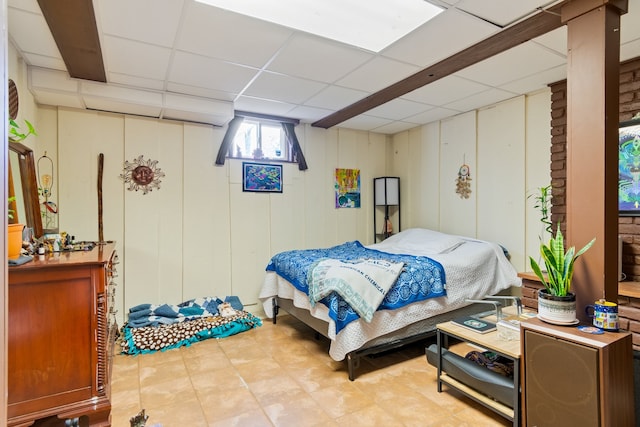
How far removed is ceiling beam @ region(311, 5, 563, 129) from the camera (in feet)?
6.96

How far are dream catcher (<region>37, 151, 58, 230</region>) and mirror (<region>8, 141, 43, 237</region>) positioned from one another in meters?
0.57

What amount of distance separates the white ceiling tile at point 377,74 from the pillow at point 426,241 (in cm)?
174

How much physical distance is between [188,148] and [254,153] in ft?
2.53

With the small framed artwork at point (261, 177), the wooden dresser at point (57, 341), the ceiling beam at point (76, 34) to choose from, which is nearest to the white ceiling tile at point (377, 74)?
the small framed artwork at point (261, 177)

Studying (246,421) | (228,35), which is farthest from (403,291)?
(228,35)

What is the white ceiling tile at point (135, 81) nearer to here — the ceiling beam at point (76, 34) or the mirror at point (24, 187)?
the ceiling beam at point (76, 34)

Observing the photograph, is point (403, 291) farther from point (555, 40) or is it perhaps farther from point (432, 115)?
point (432, 115)

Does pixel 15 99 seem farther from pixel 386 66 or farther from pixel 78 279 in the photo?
pixel 386 66

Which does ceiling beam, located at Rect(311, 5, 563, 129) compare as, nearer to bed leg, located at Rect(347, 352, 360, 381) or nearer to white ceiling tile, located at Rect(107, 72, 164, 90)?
white ceiling tile, located at Rect(107, 72, 164, 90)

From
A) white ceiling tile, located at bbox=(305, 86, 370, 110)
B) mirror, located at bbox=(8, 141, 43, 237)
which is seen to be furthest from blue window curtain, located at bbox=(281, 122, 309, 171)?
mirror, located at bbox=(8, 141, 43, 237)

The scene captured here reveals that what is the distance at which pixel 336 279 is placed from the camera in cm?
256

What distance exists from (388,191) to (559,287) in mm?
3230

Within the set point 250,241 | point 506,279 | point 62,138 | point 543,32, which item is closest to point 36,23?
point 62,138

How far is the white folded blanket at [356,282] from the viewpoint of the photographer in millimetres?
2525
